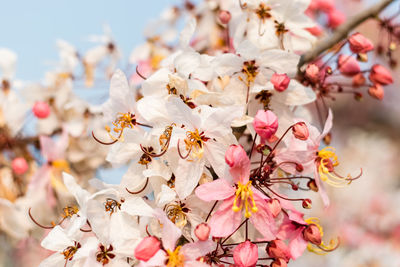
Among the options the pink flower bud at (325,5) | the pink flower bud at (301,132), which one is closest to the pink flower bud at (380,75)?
the pink flower bud at (301,132)

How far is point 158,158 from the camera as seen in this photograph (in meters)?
0.68

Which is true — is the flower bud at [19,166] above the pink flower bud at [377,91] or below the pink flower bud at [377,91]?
below

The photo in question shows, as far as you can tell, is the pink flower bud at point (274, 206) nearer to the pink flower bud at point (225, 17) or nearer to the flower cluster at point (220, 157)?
the flower cluster at point (220, 157)

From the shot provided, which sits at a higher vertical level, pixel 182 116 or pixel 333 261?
pixel 182 116

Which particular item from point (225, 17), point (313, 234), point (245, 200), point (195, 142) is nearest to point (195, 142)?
point (195, 142)

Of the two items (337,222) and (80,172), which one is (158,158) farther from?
(337,222)

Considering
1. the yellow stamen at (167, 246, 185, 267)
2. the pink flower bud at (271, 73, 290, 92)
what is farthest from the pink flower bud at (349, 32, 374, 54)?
the yellow stamen at (167, 246, 185, 267)

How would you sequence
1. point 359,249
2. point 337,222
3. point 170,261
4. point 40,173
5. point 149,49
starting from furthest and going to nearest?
point 337,222, point 359,249, point 149,49, point 40,173, point 170,261

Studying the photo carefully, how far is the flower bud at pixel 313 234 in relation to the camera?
0.66 meters

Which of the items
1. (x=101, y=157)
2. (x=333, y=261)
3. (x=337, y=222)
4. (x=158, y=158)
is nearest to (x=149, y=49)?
(x=101, y=157)

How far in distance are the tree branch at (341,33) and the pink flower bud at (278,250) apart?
1.14ft

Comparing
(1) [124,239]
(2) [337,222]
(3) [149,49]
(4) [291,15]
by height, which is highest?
(4) [291,15]

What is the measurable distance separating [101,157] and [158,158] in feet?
2.18

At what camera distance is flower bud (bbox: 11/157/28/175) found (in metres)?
1.20
